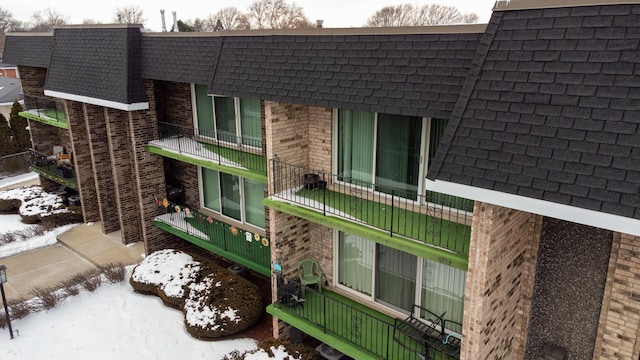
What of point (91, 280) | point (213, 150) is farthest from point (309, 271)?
point (91, 280)

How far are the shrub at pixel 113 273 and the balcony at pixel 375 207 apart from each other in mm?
6435

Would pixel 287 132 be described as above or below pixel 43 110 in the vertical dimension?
above

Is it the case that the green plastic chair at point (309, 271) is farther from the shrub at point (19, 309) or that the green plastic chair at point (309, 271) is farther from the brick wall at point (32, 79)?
the brick wall at point (32, 79)

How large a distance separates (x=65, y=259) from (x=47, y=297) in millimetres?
3308

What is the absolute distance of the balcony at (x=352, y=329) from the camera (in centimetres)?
797

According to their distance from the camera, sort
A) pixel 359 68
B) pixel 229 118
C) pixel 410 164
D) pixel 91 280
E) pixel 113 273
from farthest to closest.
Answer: pixel 113 273
pixel 91 280
pixel 229 118
pixel 410 164
pixel 359 68

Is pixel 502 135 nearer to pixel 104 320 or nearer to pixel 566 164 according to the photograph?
pixel 566 164

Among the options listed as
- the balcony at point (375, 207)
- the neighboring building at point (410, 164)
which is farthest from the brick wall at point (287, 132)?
the balcony at point (375, 207)

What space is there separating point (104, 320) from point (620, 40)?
38.8 feet

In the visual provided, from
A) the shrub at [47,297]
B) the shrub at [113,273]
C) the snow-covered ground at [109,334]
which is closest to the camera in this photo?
the snow-covered ground at [109,334]

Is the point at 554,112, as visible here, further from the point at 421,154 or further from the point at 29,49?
the point at 29,49

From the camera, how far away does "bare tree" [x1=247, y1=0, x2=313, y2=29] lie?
214 ft

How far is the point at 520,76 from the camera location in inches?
225

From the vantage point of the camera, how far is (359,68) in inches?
309
